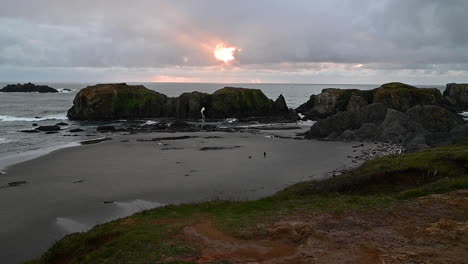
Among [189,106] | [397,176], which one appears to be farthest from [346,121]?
[189,106]

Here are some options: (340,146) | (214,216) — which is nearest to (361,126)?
(340,146)

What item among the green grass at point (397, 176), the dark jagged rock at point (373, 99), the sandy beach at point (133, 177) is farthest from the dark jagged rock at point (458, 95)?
the green grass at point (397, 176)

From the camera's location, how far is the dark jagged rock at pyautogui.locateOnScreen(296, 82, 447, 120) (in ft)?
287

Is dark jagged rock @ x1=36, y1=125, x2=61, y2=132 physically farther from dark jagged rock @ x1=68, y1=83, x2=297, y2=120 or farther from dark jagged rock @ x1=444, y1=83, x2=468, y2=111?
Result: dark jagged rock @ x1=444, y1=83, x2=468, y2=111

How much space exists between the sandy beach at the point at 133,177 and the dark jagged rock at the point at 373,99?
129 ft

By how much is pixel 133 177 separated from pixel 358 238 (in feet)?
82.4

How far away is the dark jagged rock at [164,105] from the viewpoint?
92688 millimetres

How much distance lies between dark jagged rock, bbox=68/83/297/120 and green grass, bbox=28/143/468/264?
6716 centimetres

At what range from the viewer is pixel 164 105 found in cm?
9881

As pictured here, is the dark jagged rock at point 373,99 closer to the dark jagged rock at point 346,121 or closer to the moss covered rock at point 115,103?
the dark jagged rock at point 346,121

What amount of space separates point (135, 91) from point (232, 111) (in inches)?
1031

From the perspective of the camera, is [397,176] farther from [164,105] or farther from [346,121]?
[164,105]

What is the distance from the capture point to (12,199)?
2859 cm

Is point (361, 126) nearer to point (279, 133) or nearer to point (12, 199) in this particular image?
point (279, 133)
